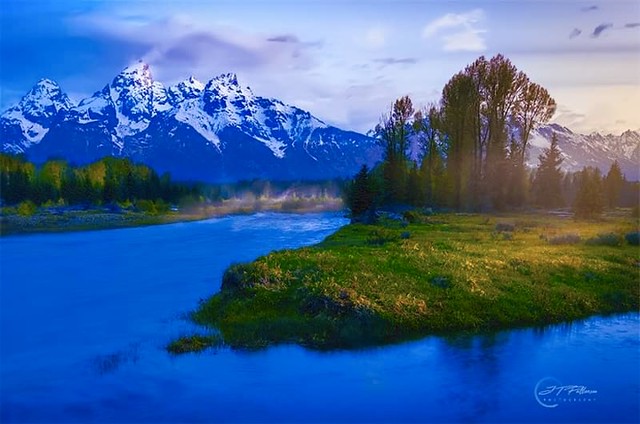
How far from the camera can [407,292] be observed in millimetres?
26547

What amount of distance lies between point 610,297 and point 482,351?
11.4m

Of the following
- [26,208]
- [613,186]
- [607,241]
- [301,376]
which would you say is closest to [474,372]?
[301,376]

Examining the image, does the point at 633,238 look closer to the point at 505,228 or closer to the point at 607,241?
the point at 607,241

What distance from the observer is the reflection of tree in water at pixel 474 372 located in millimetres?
17922

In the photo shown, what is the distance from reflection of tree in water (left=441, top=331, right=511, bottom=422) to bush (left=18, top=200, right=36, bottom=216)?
96.8 meters

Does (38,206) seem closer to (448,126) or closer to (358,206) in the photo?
(358,206)

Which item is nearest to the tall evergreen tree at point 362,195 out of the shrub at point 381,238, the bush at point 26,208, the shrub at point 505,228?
the shrub at point 505,228

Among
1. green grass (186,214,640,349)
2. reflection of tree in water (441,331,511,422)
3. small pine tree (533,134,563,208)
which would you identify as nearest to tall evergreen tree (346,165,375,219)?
small pine tree (533,134,563,208)

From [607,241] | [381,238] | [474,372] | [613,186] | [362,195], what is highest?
[613,186]

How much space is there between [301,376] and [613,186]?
97.8 meters

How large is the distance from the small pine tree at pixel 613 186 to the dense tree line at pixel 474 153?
18.1 meters

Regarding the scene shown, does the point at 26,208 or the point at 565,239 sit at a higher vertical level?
the point at 26,208

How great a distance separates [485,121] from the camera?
269ft

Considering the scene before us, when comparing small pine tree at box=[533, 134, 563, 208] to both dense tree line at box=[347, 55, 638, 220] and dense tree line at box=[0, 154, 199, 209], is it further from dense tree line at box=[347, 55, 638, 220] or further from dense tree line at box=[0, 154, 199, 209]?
dense tree line at box=[0, 154, 199, 209]
